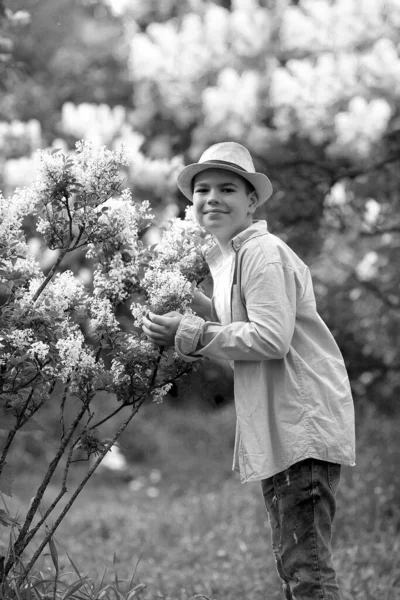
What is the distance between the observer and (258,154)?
5.85m

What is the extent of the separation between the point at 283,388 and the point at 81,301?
0.73 meters

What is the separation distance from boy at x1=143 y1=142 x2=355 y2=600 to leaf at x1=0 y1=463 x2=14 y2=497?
70 centimetres

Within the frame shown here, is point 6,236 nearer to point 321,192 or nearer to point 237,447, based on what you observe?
point 237,447

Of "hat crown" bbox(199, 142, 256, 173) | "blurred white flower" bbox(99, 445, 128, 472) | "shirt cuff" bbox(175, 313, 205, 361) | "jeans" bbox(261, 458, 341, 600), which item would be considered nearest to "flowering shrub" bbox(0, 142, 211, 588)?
"shirt cuff" bbox(175, 313, 205, 361)

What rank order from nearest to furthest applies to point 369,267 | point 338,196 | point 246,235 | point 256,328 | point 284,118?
point 256,328 → point 246,235 → point 284,118 → point 338,196 → point 369,267

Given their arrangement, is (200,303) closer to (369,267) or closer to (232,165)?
(232,165)

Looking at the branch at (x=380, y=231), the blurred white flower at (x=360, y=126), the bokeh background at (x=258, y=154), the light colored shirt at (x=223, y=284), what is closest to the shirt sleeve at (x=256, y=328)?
the light colored shirt at (x=223, y=284)

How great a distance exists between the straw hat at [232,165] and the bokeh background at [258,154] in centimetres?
222

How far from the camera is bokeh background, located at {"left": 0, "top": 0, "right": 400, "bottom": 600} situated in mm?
5383

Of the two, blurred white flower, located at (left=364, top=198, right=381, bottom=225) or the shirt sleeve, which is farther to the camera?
blurred white flower, located at (left=364, top=198, right=381, bottom=225)

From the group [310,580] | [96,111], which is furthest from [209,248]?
[96,111]

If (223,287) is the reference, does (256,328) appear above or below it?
below

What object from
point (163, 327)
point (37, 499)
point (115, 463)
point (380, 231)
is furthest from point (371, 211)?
point (115, 463)

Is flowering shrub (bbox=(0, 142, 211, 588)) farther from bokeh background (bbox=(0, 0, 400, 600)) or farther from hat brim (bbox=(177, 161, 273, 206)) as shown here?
bokeh background (bbox=(0, 0, 400, 600))
